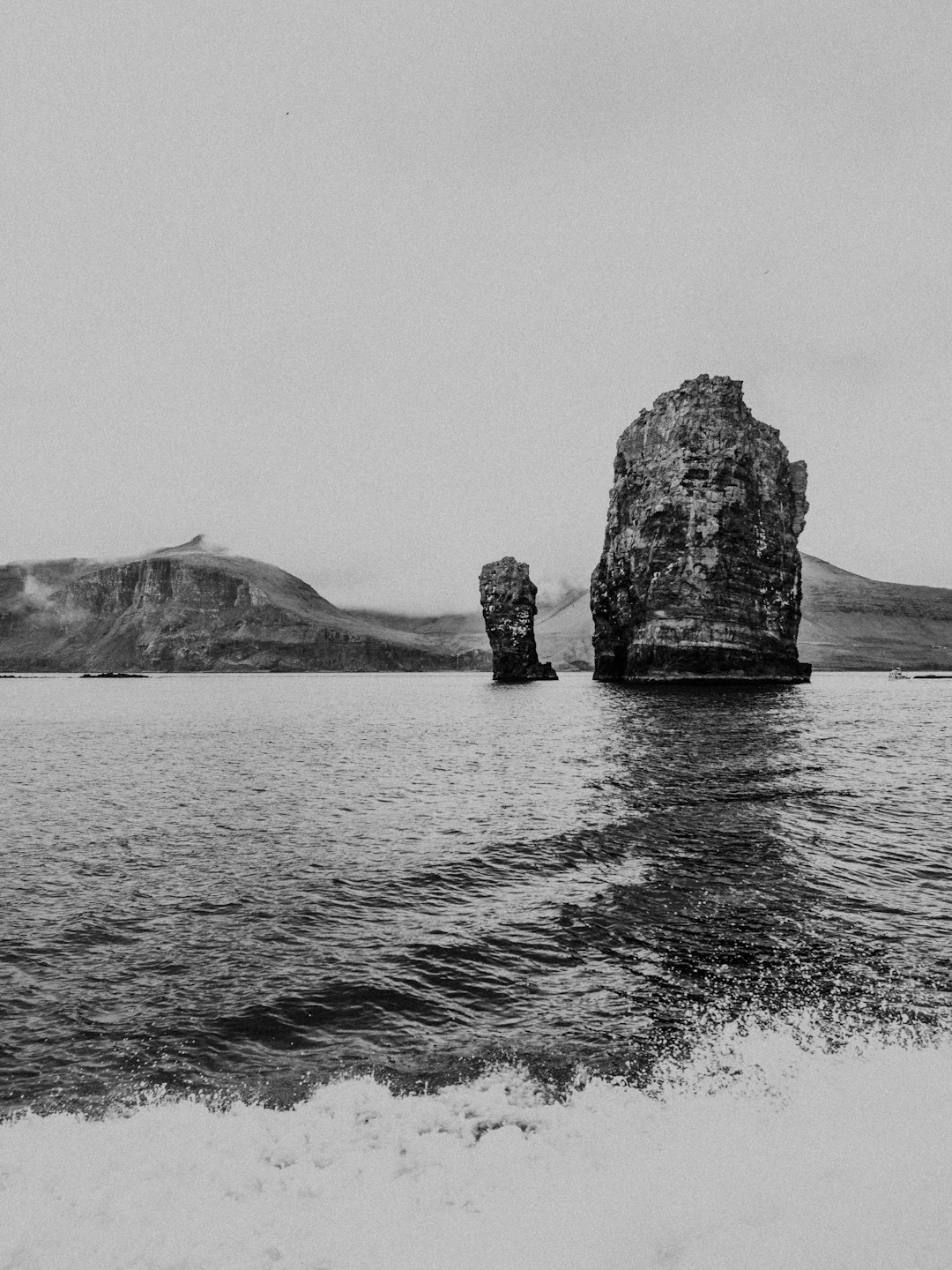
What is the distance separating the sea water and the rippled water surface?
0.09 metres

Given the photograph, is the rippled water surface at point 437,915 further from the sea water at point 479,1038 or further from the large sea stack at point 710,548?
the large sea stack at point 710,548

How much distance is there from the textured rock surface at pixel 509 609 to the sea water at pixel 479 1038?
13521 centimetres

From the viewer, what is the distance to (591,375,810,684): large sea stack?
11625 cm

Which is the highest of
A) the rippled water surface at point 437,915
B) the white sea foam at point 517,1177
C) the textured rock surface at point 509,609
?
the textured rock surface at point 509,609

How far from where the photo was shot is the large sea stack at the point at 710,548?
381 feet

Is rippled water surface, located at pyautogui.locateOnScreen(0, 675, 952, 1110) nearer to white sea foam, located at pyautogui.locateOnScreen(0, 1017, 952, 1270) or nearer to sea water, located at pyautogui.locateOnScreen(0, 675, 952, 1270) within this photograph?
sea water, located at pyautogui.locateOnScreen(0, 675, 952, 1270)

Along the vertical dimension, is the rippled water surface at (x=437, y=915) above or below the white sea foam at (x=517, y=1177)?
below

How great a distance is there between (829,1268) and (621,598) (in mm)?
130293

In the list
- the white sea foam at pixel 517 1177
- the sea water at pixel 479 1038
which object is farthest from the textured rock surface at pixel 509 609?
the white sea foam at pixel 517 1177

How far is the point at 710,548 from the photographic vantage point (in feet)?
381

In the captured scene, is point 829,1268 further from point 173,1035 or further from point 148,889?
point 148,889

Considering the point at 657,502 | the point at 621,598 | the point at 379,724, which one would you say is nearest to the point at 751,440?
the point at 657,502

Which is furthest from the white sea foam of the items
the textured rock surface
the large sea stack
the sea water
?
the textured rock surface

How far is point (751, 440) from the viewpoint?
396 ft
